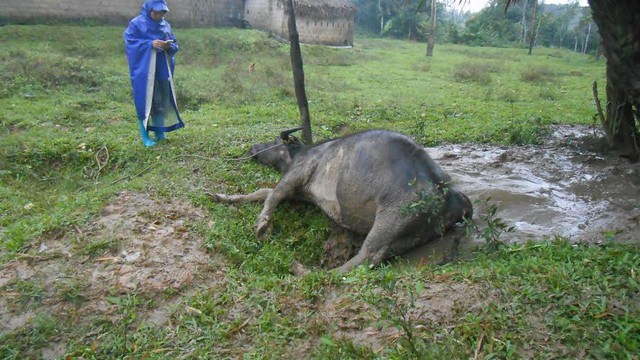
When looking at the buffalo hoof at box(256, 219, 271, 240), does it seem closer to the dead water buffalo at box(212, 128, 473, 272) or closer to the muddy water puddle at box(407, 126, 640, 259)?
the dead water buffalo at box(212, 128, 473, 272)

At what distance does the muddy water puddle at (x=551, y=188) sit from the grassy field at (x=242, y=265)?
51 cm

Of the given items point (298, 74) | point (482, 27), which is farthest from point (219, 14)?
point (482, 27)

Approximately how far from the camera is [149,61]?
6918mm

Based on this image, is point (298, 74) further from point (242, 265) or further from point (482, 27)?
point (482, 27)

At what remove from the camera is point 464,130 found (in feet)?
26.1

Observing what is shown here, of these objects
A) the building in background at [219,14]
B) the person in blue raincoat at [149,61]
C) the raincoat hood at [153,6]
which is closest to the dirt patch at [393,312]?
the person in blue raincoat at [149,61]

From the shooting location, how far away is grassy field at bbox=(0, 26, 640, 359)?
2.90 metres

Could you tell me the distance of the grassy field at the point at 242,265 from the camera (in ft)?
9.52

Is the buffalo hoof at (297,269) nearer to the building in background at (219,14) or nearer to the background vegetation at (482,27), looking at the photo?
the building in background at (219,14)

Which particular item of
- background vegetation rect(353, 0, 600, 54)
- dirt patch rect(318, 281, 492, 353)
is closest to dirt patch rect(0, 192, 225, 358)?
dirt patch rect(318, 281, 492, 353)

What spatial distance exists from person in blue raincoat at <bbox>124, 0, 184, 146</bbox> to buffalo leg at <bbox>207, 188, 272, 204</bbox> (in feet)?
7.27

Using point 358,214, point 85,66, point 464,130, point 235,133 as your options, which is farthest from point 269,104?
point 358,214

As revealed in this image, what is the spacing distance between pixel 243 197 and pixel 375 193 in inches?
66.1

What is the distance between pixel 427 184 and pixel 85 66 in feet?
32.6
